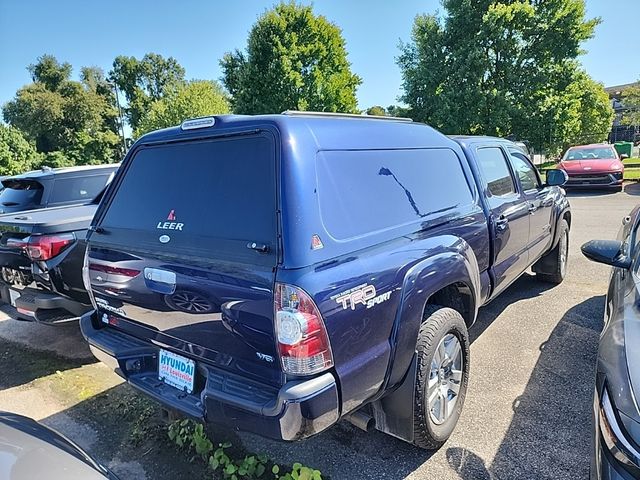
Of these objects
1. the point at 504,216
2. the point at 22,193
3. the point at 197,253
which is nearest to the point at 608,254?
the point at 504,216

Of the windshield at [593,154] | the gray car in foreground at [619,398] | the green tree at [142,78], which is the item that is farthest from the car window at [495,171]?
the green tree at [142,78]

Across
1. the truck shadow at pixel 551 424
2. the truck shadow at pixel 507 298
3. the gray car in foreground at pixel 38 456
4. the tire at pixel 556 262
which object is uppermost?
the gray car in foreground at pixel 38 456

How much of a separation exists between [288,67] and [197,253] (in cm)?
2233

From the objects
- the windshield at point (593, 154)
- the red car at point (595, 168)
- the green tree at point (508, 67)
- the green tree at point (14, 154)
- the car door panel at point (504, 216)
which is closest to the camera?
the car door panel at point (504, 216)

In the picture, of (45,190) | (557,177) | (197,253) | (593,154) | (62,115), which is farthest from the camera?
(62,115)

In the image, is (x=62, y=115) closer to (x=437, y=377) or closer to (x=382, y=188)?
(x=382, y=188)

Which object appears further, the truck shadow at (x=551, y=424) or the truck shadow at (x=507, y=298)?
the truck shadow at (x=507, y=298)

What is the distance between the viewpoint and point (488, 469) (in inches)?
99.0

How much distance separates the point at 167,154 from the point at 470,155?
8.11ft

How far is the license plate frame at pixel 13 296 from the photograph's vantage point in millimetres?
4033

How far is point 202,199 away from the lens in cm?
237

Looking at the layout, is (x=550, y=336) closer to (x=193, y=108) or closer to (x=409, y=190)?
(x=409, y=190)

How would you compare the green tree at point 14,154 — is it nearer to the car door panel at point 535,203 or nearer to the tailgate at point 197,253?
the tailgate at point 197,253

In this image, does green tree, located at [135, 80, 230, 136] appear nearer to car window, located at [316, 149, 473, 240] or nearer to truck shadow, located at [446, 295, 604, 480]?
car window, located at [316, 149, 473, 240]
